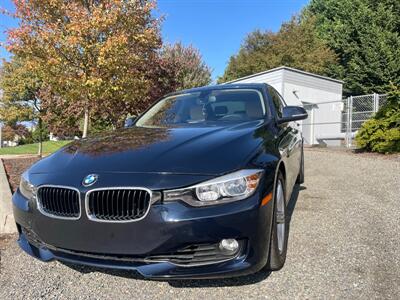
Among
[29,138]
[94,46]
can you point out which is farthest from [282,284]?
[29,138]

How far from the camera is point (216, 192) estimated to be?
254 cm

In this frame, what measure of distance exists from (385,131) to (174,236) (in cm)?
989

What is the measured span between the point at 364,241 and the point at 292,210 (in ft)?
3.98

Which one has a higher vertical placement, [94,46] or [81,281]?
[94,46]

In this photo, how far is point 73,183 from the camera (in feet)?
8.96

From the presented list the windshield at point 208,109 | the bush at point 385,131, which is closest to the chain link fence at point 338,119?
the bush at point 385,131

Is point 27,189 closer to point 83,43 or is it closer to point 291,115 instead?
point 291,115

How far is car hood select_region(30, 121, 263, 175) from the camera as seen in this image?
8.86 feet

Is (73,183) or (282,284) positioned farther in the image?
(282,284)

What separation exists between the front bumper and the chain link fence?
13572mm

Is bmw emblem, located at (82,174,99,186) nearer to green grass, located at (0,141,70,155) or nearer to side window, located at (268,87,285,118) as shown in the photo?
side window, located at (268,87,285,118)

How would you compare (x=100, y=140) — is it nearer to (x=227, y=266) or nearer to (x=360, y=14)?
(x=227, y=266)

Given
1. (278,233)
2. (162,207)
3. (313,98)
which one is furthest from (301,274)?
(313,98)

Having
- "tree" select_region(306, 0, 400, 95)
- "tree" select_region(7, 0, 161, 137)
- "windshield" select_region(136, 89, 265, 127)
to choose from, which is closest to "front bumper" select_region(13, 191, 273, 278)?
"windshield" select_region(136, 89, 265, 127)
